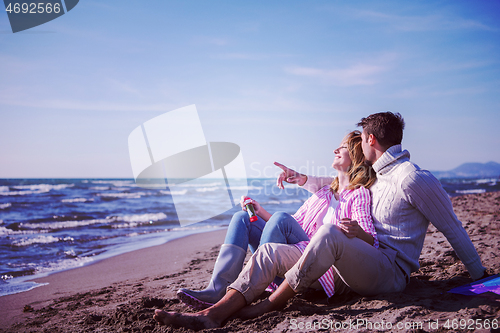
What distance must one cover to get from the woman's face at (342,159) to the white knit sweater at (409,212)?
444 mm

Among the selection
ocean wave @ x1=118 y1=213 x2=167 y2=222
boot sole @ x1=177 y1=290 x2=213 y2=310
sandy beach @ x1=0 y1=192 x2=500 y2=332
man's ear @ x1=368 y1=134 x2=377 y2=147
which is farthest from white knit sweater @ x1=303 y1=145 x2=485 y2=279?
ocean wave @ x1=118 y1=213 x2=167 y2=222

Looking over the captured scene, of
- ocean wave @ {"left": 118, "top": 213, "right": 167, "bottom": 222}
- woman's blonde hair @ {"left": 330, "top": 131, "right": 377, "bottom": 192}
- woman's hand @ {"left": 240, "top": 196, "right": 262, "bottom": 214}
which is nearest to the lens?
woman's blonde hair @ {"left": 330, "top": 131, "right": 377, "bottom": 192}

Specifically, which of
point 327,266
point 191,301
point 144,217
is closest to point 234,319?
point 191,301

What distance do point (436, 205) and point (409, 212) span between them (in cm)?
16

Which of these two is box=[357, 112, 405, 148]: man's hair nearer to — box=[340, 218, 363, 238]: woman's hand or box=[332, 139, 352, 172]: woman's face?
box=[332, 139, 352, 172]: woman's face

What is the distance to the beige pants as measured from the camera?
192cm

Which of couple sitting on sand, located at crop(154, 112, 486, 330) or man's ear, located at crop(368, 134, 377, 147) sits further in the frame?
man's ear, located at crop(368, 134, 377, 147)

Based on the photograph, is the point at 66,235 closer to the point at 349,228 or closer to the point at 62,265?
the point at 62,265

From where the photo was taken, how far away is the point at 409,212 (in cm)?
212

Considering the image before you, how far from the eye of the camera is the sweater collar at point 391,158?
87.1 inches

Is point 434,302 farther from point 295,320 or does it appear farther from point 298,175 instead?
point 298,175

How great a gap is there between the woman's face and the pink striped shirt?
218mm

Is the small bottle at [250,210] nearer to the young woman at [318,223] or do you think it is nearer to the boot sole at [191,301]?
the young woman at [318,223]

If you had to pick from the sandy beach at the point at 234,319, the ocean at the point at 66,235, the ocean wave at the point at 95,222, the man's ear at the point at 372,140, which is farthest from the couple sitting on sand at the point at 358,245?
the ocean wave at the point at 95,222
